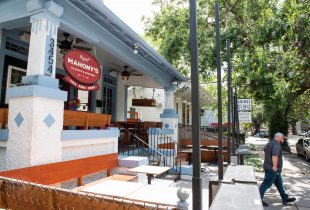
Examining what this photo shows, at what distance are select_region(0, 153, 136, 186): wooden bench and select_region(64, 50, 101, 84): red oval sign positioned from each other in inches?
75.2

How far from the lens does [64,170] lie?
5.64 meters

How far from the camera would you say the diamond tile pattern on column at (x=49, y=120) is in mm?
5189

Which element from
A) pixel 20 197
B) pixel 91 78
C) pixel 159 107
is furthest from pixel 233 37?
pixel 20 197

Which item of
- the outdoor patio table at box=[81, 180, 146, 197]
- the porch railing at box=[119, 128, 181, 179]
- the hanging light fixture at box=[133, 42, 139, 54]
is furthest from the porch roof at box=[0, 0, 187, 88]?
the outdoor patio table at box=[81, 180, 146, 197]

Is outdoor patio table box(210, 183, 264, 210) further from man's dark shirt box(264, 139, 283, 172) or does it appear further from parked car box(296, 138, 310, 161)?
parked car box(296, 138, 310, 161)

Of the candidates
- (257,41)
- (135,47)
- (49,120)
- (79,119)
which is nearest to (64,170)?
(49,120)

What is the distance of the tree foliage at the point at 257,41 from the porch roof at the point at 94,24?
525 centimetres

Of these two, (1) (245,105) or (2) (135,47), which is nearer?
(2) (135,47)

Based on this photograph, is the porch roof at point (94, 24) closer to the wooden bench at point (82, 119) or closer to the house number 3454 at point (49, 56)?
the house number 3454 at point (49, 56)

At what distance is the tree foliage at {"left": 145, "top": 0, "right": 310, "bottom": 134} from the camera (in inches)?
479

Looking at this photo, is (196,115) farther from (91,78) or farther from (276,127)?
(276,127)

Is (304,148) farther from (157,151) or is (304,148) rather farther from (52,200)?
(52,200)

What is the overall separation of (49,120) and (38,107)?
1.22 ft

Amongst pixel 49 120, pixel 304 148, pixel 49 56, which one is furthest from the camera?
pixel 304 148
